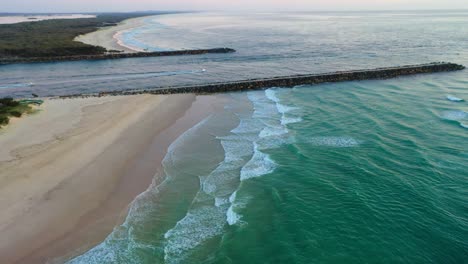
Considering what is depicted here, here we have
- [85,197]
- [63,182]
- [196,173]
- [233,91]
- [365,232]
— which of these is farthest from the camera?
[233,91]

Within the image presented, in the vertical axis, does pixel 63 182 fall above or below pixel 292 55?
below

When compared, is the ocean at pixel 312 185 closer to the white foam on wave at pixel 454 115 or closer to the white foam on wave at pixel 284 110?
the white foam on wave at pixel 284 110

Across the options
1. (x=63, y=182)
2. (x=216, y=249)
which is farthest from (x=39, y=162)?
(x=216, y=249)

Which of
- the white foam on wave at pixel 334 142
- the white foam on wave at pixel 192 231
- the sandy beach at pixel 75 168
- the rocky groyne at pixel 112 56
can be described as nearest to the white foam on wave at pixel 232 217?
the white foam on wave at pixel 192 231

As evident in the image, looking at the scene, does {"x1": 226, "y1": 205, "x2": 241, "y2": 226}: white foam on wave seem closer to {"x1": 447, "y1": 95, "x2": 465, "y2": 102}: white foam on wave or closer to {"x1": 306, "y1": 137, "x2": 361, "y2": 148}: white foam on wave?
{"x1": 306, "y1": 137, "x2": 361, "y2": 148}: white foam on wave

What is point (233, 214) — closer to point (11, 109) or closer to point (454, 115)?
point (11, 109)

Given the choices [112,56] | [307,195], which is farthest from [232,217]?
[112,56]

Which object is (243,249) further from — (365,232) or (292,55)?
(292,55)
